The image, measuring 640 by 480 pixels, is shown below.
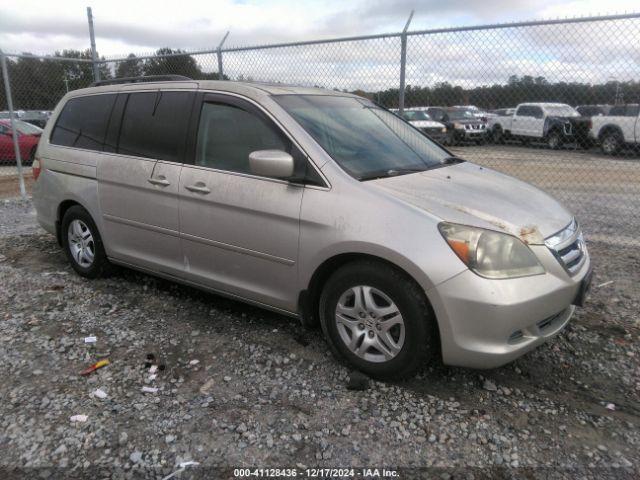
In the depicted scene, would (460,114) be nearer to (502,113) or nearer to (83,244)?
(502,113)

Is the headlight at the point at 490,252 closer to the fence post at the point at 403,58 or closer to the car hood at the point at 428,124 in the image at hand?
the fence post at the point at 403,58

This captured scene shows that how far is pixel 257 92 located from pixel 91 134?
1831 mm

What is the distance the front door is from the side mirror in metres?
0.12

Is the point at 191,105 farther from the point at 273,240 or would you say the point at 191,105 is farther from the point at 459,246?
the point at 459,246

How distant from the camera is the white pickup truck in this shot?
13.2 m

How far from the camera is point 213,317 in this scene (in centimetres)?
402

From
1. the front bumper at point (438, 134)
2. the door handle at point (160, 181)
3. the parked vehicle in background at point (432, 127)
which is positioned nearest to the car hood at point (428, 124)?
the parked vehicle in background at point (432, 127)

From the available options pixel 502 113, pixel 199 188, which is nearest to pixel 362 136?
pixel 199 188

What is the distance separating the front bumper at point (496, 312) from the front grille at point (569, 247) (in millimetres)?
69

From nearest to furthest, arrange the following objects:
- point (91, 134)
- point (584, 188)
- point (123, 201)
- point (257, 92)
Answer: point (257, 92)
point (123, 201)
point (91, 134)
point (584, 188)

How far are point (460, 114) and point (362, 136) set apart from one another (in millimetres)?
17725

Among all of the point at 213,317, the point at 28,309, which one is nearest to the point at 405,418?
the point at 213,317

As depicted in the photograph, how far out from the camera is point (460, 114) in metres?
20.1

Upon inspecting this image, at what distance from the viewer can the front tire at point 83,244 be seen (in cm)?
459
